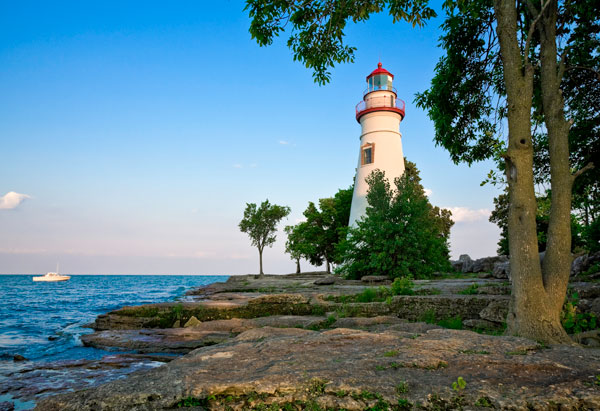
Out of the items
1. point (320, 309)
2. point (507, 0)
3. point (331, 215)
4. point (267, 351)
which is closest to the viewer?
point (267, 351)

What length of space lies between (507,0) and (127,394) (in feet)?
30.9

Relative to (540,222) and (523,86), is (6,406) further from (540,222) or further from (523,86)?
(540,222)

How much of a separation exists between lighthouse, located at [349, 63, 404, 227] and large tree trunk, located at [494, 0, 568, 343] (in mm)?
20283

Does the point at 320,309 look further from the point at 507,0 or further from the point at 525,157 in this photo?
the point at 507,0

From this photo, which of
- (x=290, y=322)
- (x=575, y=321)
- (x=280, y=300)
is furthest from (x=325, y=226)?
(x=575, y=321)

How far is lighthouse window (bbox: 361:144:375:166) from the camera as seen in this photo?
27.9m

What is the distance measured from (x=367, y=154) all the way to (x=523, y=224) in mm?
22118

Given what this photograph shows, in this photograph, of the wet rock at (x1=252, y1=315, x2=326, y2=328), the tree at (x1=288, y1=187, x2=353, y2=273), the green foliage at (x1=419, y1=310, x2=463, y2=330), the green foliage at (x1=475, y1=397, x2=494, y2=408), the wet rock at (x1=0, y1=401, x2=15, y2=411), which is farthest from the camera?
the tree at (x1=288, y1=187, x2=353, y2=273)

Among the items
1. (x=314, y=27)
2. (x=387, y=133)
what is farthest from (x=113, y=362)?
(x=387, y=133)

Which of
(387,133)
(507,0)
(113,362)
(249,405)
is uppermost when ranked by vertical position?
(387,133)

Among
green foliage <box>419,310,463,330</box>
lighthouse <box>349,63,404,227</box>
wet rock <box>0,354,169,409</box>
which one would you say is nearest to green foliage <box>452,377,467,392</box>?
green foliage <box>419,310,463,330</box>

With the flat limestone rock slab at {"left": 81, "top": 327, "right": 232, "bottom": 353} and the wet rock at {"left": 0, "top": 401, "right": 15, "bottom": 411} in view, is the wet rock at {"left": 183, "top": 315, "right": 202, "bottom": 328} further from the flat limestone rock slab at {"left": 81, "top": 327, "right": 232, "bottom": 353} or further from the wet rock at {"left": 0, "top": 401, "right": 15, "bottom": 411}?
the wet rock at {"left": 0, "top": 401, "right": 15, "bottom": 411}

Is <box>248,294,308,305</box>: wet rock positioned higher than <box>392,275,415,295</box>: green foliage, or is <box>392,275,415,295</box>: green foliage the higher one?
<box>392,275,415,295</box>: green foliage

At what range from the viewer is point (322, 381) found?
4.19 metres
